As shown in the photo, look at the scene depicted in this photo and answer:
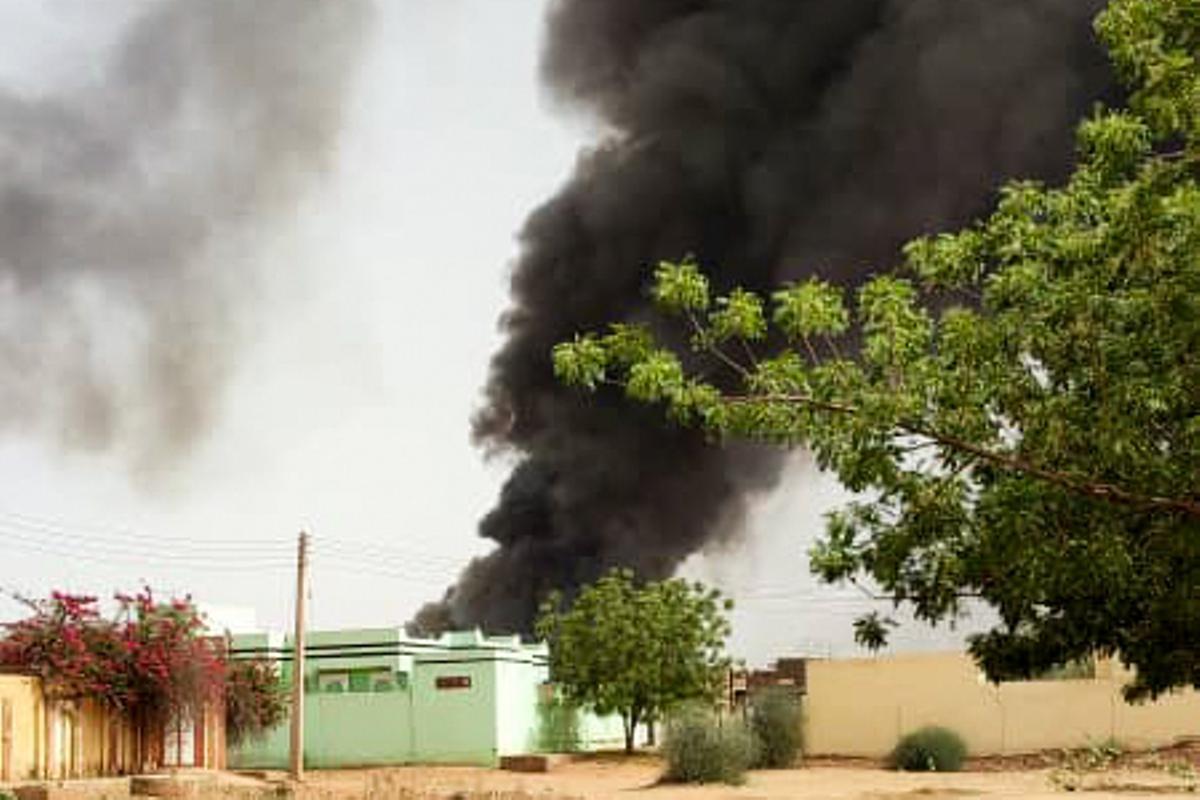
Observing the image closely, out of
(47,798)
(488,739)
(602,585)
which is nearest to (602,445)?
(602,585)

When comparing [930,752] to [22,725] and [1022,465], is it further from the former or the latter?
[1022,465]

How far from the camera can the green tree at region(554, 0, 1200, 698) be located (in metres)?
11.6

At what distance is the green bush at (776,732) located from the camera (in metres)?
48.7

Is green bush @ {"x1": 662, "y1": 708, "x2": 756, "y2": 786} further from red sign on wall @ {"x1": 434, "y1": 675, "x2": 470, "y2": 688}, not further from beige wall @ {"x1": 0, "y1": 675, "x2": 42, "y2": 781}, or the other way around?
red sign on wall @ {"x1": 434, "y1": 675, "x2": 470, "y2": 688}

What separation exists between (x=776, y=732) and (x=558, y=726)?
42.5ft

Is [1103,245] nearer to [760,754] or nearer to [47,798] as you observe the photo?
[47,798]

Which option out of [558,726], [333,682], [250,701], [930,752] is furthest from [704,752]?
[333,682]

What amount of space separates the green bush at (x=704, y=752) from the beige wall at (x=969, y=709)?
49.0 ft

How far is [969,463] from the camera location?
13.0 metres

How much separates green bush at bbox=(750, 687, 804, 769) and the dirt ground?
97cm

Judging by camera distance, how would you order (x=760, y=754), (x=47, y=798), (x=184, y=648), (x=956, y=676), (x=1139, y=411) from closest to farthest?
(x=1139, y=411)
(x=47, y=798)
(x=184, y=648)
(x=760, y=754)
(x=956, y=676)

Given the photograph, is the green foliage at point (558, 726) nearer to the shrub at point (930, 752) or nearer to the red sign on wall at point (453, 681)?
the red sign on wall at point (453, 681)

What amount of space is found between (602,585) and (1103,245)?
46.1 metres

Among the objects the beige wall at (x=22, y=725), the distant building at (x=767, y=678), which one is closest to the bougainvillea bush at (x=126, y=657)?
the beige wall at (x=22, y=725)
